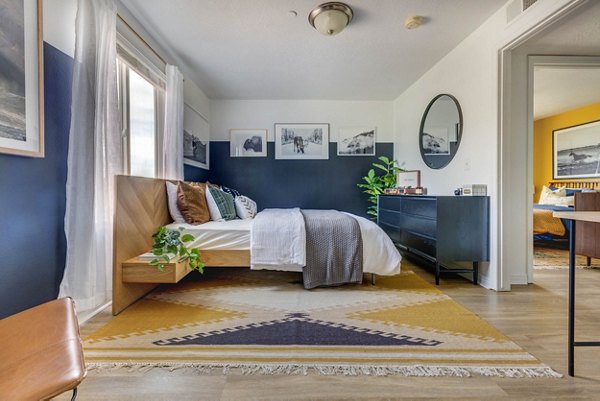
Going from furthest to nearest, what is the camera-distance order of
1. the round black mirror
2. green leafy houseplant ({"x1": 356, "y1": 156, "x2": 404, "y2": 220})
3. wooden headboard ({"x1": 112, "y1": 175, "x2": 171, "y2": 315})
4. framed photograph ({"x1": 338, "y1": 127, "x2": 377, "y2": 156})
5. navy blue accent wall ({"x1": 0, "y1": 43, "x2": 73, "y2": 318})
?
1. framed photograph ({"x1": 338, "y1": 127, "x2": 377, "y2": 156})
2. green leafy houseplant ({"x1": 356, "y1": 156, "x2": 404, "y2": 220})
3. the round black mirror
4. wooden headboard ({"x1": 112, "y1": 175, "x2": 171, "y2": 315})
5. navy blue accent wall ({"x1": 0, "y1": 43, "x2": 73, "y2": 318})

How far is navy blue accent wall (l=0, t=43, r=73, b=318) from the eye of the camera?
1.43m

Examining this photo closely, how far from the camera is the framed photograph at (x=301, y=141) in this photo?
4.71 meters

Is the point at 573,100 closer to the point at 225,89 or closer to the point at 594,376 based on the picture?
the point at 594,376

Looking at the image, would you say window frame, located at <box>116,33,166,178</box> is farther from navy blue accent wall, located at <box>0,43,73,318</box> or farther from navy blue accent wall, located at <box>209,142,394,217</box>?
navy blue accent wall, located at <box>209,142,394,217</box>

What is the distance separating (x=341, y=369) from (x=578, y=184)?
262 inches

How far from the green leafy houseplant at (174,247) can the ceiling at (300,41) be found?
6.47ft

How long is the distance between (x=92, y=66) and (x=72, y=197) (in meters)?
0.94

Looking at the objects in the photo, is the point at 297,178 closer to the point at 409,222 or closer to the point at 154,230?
the point at 409,222

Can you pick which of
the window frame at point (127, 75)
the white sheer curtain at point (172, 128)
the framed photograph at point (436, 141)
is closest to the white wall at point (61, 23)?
the window frame at point (127, 75)

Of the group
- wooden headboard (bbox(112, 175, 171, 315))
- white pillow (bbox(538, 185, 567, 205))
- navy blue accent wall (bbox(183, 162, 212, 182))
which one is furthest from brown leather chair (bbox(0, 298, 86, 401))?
white pillow (bbox(538, 185, 567, 205))

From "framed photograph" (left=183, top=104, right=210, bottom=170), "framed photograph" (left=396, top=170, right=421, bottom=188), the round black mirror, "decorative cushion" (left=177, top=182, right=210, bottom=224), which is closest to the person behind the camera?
"decorative cushion" (left=177, top=182, right=210, bottom=224)

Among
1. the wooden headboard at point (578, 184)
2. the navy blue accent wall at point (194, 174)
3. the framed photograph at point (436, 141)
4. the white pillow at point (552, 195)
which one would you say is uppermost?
the framed photograph at point (436, 141)

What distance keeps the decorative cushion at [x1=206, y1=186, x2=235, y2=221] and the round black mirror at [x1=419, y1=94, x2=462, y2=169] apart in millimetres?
2665

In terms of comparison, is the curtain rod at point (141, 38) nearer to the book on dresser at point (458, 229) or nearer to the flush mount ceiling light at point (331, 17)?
the flush mount ceiling light at point (331, 17)
